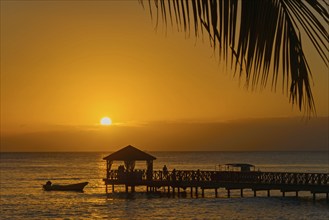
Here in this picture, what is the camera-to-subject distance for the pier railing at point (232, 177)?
46662 mm

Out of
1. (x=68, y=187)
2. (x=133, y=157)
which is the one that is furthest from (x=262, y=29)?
(x=68, y=187)

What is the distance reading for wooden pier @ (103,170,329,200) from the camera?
152 feet

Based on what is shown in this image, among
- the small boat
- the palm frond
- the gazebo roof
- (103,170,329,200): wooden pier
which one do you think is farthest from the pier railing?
the palm frond

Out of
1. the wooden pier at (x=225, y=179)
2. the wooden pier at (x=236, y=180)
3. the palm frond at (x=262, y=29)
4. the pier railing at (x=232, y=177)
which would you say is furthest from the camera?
the pier railing at (x=232, y=177)

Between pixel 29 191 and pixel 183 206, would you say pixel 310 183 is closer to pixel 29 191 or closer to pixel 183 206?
pixel 183 206

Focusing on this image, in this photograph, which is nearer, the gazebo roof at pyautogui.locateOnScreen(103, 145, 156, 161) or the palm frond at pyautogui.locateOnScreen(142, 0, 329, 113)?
the palm frond at pyautogui.locateOnScreen(142, 0, 329, 113)

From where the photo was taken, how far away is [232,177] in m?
50.6

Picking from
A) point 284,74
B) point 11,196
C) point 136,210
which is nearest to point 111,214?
point 136,210

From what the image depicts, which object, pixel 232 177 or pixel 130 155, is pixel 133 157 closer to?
pixel 130 155

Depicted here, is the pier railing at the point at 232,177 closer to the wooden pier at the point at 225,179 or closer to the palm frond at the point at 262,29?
the wooden pier at the point at 225,179

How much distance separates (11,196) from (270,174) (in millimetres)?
34862

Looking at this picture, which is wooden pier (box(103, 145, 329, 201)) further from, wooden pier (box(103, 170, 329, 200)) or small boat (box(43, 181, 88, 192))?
small boat (box(43, 181, 88, 192))

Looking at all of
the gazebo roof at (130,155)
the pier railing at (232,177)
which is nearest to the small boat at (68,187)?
the pier railing at (232,177)

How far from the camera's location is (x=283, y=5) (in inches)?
82.6
